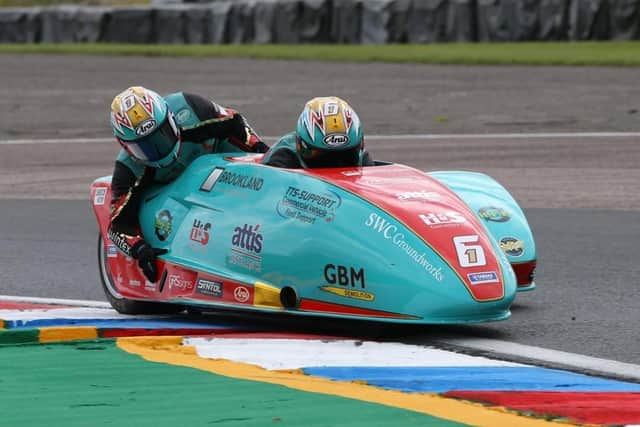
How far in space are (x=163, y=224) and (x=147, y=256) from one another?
220mm

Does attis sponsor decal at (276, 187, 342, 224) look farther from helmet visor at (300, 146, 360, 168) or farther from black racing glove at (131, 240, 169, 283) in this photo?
black racing glove at (131, 240, 169, 283)

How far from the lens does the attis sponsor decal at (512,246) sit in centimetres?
768

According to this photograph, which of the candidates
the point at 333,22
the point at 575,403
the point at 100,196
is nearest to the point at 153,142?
the point at 100,196

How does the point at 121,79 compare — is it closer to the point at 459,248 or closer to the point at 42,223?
the point at 42,223

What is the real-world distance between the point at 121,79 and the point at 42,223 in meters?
14.4

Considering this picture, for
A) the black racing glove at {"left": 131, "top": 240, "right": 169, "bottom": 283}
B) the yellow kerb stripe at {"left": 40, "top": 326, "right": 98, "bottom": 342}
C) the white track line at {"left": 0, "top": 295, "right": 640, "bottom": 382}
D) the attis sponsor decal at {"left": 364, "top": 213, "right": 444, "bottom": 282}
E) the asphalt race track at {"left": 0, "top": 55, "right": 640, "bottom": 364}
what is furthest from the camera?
the asphalt race track at {"left": 0, "top": 55, "right": 640, "bottom": 364}

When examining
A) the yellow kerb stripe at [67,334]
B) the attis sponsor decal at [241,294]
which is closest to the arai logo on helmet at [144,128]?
the attis sponsor decal at [241,294]

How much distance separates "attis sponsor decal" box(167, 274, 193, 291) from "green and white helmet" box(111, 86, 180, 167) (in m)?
0.66

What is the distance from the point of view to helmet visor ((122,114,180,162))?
25.0ft

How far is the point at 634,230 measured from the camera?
10406 mm

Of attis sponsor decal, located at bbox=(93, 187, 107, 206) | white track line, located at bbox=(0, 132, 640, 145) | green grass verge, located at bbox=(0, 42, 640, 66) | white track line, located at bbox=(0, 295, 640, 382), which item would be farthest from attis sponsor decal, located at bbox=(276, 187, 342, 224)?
green grass verge, located at bbox=(0, 42, 640, 66)

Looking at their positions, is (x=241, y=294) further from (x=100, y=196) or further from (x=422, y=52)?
(x=422, y=52)

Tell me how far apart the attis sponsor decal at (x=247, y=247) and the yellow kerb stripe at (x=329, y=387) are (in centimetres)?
65

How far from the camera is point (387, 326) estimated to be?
6.86 metres
